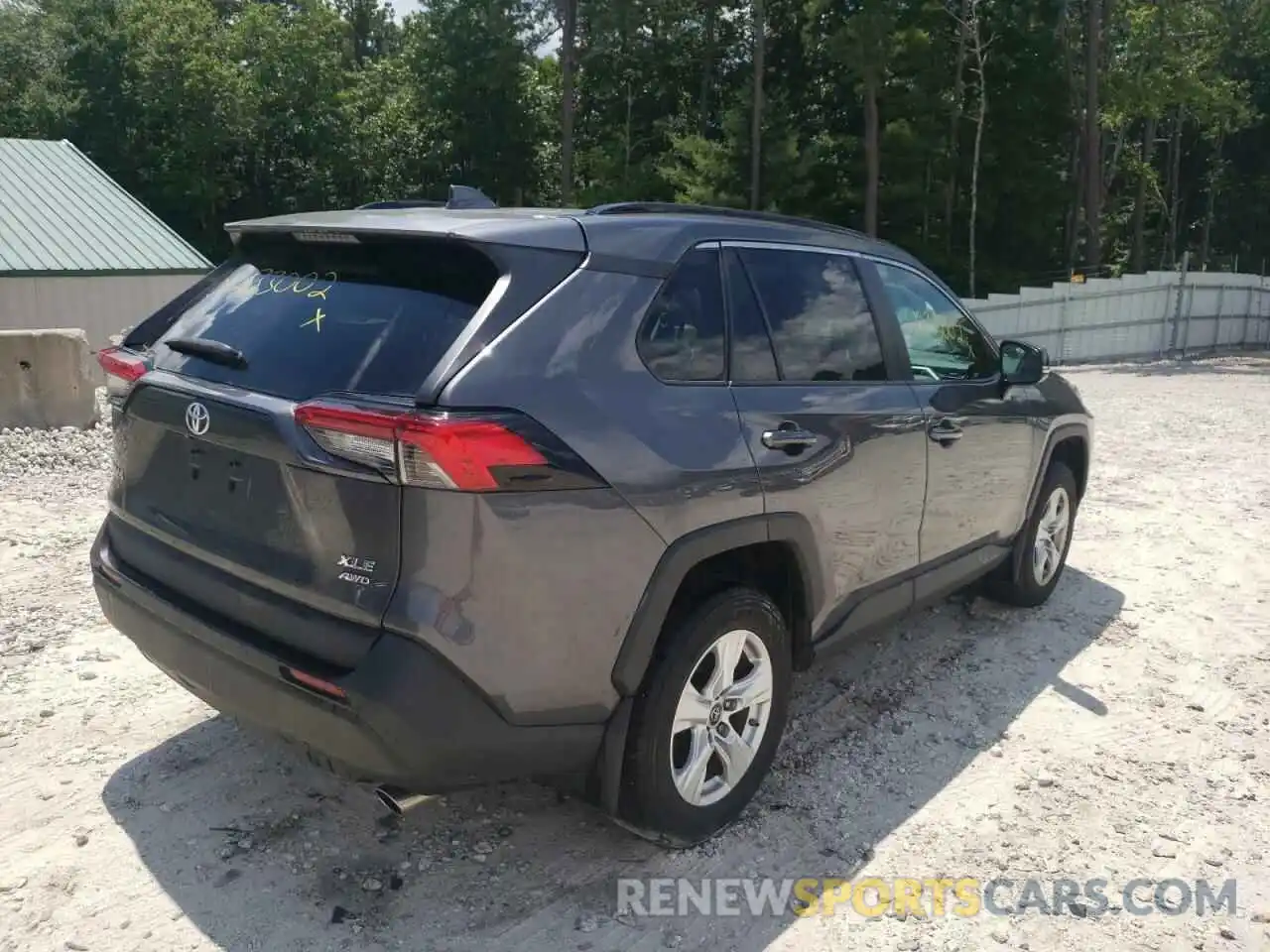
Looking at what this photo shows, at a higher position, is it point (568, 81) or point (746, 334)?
point (568, 81)

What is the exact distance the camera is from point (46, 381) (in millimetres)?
8445

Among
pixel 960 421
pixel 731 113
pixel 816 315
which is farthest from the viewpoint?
pixel 731 113

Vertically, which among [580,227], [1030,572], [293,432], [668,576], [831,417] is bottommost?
[1030,572]

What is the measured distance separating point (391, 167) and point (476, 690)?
3896cm

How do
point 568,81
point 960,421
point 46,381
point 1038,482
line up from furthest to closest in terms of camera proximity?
point 568,81 → point 46,381 → point 1038,482 → point 960,421

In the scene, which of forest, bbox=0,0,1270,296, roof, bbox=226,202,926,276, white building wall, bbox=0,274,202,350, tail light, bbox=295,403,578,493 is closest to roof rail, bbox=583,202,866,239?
roof, bbox=226,202,926,276

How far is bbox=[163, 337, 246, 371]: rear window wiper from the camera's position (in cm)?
288

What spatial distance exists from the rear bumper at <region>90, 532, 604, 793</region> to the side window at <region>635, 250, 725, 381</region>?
3.40ft

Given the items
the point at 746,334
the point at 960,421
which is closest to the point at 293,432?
the point at 746,334

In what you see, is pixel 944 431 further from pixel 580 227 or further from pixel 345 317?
pixel 345 317

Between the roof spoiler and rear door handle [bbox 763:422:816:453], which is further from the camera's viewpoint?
the roof spoiler

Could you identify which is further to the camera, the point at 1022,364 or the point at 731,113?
the point at 731,113

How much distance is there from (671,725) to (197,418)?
1577mm

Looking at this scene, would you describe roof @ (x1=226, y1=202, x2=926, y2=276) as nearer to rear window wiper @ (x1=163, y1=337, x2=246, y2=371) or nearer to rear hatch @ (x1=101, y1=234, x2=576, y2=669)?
rear hatch @ (x1=101, y1=234, x2=576, y2=669)
